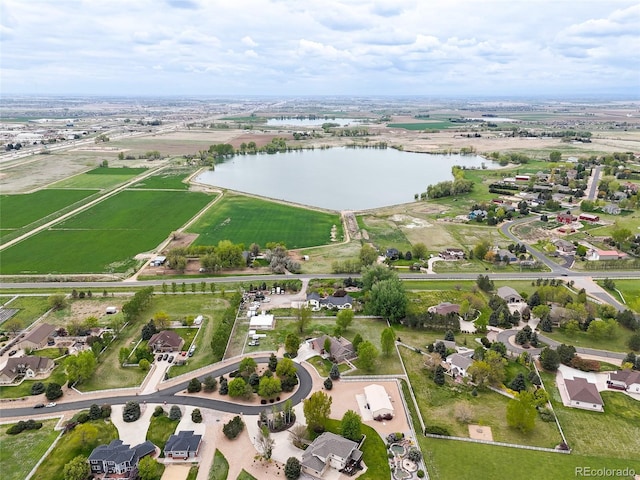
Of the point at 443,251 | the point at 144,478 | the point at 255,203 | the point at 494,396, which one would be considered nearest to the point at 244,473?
the point at 144,478

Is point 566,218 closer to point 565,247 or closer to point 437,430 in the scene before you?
point 565,247

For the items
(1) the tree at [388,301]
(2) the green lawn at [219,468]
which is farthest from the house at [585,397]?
(2) the green lawn at [219,468]

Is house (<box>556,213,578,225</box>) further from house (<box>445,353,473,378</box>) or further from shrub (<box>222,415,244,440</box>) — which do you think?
shrub (<box>222,415,244,440</box>)

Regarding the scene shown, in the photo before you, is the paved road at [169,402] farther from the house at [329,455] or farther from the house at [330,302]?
the house at [330,302]

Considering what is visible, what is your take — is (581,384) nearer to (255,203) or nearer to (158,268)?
(158,268)

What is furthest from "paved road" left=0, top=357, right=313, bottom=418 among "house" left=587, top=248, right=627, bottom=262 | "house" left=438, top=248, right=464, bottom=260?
"house" left=587, top=248, right=627, bottom=262

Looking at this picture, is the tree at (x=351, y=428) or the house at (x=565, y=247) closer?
the tree at (x=351, y=428)
